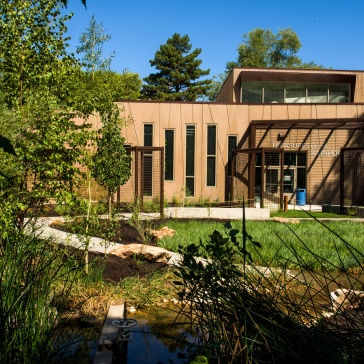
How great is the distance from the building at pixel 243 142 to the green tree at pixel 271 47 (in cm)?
3255

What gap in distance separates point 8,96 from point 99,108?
123cm

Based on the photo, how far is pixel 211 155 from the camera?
883 inches

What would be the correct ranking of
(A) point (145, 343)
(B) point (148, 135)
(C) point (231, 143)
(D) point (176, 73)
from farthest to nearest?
(D) point (176, 73) → (C) point (231, 143) → (B) point (148, 135) → (A) point (145, 343)

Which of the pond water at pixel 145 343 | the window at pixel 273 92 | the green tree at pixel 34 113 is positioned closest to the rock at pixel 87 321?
the pond water at pixel 145 343

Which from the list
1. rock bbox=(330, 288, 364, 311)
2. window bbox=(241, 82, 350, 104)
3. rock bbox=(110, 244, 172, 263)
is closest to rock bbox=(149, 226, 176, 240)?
rock bbox=(110, 244, 172, 263)

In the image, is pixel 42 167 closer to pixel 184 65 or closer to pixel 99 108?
pixel 99 108

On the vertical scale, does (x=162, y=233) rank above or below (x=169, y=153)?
below

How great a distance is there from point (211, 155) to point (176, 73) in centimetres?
2629

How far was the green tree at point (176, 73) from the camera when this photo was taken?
155 ft

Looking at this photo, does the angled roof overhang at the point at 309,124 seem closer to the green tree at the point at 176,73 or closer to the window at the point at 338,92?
the window at the point at 338,92

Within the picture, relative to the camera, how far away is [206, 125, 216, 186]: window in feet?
73.5

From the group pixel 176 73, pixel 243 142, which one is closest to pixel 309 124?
pixel 243 142

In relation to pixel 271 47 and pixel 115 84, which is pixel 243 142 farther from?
pixel 271 47

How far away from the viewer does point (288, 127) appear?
22203mm
